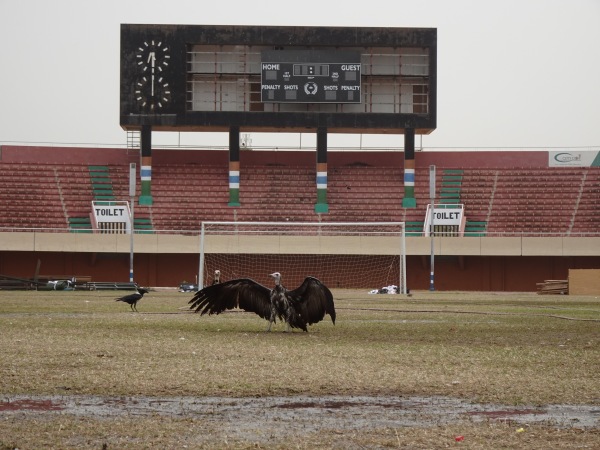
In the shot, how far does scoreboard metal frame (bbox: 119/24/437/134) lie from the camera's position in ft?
209

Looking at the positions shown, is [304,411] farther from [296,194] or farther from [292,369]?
[296,194]

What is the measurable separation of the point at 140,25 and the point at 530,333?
48936 mm

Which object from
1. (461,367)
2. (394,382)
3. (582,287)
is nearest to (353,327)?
(461,367)

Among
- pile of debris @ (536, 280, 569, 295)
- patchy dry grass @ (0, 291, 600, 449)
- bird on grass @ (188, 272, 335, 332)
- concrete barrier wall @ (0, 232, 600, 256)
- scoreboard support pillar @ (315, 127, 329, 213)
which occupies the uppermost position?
scoreboard support pillar @ (315, 127, 329, 213)

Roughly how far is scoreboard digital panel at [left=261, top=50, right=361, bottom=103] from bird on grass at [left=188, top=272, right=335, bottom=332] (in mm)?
44602

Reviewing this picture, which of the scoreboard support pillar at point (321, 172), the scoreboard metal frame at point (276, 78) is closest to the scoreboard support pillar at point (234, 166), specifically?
the scoreboard metal frame at point (276, 78)

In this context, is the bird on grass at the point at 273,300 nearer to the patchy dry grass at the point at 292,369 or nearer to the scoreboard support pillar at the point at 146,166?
the patchy dry grass at the point at 292,369

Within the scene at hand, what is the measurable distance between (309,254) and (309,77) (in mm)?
10472

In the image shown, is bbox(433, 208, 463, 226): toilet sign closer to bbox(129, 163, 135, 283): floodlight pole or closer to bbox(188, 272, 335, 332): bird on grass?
bbox(129, 163, 135, 283): floodlight pole

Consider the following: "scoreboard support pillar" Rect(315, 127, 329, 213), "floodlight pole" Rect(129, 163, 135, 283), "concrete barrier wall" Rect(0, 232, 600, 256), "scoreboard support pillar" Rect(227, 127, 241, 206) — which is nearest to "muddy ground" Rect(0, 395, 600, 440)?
"floodlight pole" Rect(129, 163, 135, 283)

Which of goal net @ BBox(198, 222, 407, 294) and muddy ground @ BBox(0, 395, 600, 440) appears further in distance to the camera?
goal net @ BBox(198, 222, 407, 294)

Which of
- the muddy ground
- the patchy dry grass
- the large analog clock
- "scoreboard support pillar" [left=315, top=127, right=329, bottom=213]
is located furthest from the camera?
"scoreboard support pillar" [left=315, top=127, right=329, bottom=213]

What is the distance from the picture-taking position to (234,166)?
66.0 meters

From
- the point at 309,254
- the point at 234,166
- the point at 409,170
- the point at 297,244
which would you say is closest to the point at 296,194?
A: the point at 234,166
